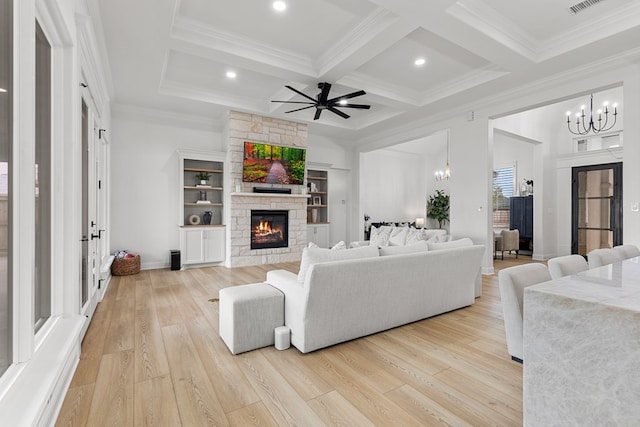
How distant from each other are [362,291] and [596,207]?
7238mm

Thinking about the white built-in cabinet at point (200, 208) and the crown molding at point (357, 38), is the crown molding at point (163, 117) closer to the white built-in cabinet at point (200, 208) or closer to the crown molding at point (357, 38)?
the white built-in cabinet at point (200, 208)

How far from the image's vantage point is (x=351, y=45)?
3.83 metres

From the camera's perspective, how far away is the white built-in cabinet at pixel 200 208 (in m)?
5.89

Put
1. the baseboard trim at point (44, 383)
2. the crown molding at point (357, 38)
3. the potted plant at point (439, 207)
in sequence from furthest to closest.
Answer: the potted plant at point (439, 207), the crown molding at point (357, 38), the baseboard trim at point (44, 383)

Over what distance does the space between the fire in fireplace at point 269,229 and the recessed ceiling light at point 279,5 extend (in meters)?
3.79

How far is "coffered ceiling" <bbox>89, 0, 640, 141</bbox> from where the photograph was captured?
3.23m

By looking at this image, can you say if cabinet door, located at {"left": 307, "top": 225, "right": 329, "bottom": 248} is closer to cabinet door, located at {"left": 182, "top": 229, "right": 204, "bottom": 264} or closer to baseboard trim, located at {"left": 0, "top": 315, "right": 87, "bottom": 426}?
cabinet door, located at {"left": 182, "top": 229, "right": 204, "bottom": 264}

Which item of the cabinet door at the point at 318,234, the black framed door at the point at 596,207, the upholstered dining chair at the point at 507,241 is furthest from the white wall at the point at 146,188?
the black framed door at the point at 596,207

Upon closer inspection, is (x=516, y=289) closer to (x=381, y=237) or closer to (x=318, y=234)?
(x=381, y=237)

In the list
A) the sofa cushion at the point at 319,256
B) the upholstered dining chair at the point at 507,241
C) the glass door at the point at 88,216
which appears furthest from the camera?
the upholstered dining chair at the point at 507,241

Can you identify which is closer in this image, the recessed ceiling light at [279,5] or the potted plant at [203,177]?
the recessed ceiling light at [279,5]

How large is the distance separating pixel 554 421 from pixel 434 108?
18.9 ft

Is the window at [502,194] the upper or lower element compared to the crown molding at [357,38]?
lower

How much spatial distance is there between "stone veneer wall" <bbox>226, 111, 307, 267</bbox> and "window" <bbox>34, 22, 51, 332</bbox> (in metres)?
3.87
